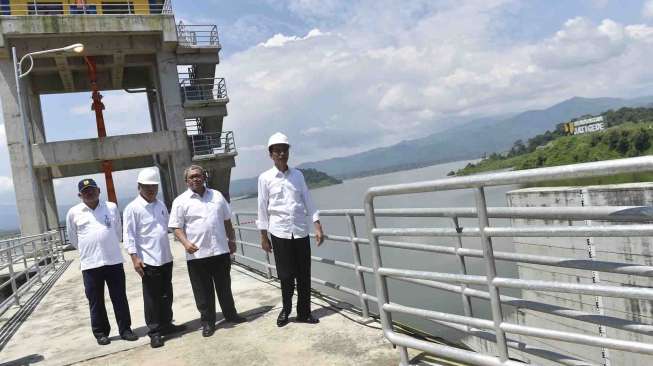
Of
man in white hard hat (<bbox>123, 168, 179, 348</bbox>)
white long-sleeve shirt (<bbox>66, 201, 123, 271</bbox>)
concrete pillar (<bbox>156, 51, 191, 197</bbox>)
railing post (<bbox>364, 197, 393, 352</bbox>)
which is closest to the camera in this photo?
railing post (<bbox>364, 197, 393, 352</bbox>)

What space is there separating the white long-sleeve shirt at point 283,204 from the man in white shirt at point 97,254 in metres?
1.63

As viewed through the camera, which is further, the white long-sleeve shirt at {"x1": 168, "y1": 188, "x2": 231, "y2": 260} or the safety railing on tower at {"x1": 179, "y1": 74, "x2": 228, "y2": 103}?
the safety railing on tower at {"x1": 179, "y1": 74, "x2": 228, "y2": 103}

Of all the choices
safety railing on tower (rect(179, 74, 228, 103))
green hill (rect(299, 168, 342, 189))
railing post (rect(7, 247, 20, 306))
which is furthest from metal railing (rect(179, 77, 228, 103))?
green hill (rect(299, 168, 342, 189))

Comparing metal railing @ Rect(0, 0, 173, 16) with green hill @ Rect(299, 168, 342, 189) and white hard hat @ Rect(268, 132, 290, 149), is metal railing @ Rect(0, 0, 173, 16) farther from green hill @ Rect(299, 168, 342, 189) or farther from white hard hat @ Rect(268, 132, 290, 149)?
green hill @ Rect(299, 168, 342, 189)

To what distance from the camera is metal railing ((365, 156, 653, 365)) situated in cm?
196

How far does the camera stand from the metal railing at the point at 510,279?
1964mm

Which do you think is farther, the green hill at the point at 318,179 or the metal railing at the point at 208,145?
the green hill at the point at 318,179

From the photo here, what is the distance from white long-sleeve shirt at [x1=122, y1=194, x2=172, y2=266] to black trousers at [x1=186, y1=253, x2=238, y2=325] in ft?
1.09

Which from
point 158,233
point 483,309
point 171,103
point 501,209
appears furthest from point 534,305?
point 171,103

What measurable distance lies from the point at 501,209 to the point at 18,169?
22.4 metres

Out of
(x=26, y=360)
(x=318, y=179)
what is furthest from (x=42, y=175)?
(x=318, y=179)

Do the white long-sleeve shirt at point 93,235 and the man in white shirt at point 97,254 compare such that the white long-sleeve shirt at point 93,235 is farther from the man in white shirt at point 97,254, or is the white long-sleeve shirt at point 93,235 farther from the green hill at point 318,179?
the green hill at point 318,179

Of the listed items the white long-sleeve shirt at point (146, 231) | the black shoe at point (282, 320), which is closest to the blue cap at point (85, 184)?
the white long-sleeve shirt at point (146, 231)

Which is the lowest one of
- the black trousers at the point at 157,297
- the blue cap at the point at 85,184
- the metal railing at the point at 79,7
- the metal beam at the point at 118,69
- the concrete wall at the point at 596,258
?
the concrete wall at the point at 596,258
